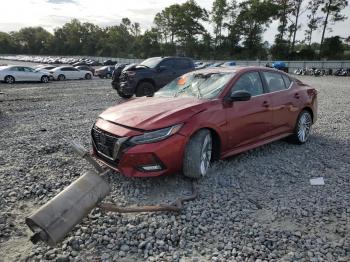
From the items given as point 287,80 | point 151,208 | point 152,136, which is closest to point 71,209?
point 151,208

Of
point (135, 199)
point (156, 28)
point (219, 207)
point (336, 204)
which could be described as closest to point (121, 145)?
point (135, 199)

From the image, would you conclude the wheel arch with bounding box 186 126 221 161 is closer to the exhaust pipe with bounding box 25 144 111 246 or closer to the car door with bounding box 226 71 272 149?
the car door with bounding box 226 71 272 149

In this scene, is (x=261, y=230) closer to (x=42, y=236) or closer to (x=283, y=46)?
(x=42, y=236)

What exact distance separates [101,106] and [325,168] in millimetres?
8676

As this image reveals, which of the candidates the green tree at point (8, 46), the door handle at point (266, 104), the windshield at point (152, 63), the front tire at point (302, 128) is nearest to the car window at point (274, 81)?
the door handle at point (266, 104)

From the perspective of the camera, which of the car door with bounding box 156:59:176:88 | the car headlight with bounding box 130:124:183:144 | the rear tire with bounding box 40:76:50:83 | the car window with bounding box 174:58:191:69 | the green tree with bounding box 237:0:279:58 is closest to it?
the car headlight with bounding box 130:124:183:144

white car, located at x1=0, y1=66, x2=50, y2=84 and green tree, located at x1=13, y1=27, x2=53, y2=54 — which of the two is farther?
green tree, located at x1=13, y1=27, x2=53, y2=54

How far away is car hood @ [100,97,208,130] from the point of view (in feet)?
14.0

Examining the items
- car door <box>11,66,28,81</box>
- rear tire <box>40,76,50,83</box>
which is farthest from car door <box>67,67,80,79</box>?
car door <box>11,66,28,81</box>

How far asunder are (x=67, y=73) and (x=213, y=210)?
27.8 m

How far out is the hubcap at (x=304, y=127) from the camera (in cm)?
659

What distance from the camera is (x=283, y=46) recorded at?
198ft

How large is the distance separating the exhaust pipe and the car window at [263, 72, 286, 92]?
3613 mm

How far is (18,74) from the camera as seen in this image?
2402 centimetres
